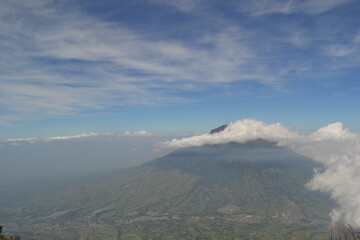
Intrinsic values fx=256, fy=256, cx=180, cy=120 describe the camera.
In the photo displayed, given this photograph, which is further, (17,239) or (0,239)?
(17,239)

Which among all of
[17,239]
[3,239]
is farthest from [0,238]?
[17,239]

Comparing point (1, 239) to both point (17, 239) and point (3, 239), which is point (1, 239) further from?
point (17, 239)

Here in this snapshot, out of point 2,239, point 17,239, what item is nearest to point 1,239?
point 2,239

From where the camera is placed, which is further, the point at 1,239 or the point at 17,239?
the point at 17,239

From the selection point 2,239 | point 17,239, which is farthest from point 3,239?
point 17,239

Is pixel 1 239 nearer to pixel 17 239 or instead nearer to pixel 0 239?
pixel 0 239

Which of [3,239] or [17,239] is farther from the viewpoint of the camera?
[17,239]

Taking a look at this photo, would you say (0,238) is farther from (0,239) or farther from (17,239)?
(17,239)
